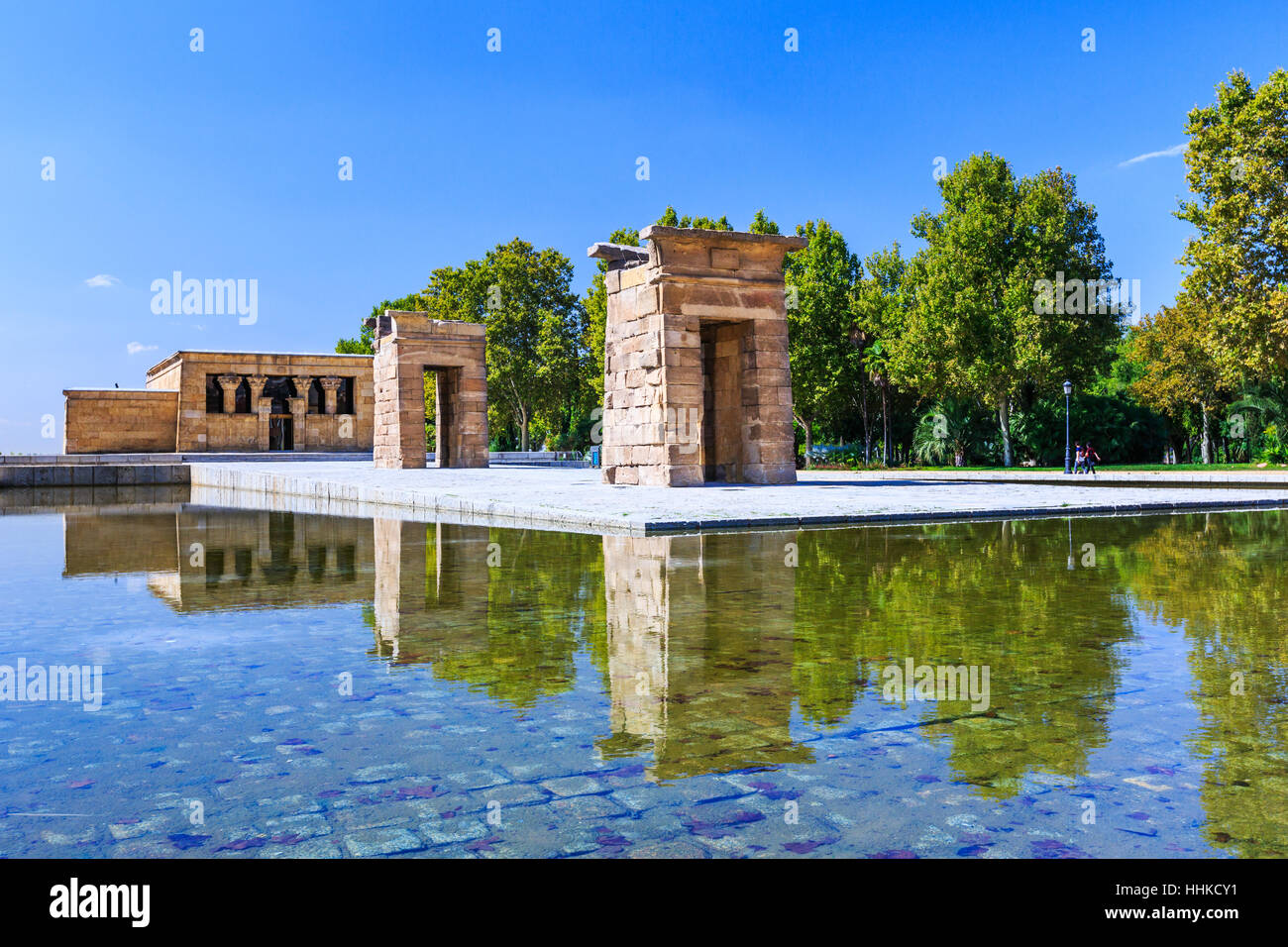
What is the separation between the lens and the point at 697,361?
62.8 feet

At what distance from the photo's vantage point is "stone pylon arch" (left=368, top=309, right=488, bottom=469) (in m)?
30.8

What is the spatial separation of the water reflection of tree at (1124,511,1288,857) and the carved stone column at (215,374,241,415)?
147 ft

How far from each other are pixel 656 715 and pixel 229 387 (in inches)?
1888

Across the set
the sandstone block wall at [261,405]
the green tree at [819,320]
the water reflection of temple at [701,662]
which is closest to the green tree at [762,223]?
the green tree at [819,320]

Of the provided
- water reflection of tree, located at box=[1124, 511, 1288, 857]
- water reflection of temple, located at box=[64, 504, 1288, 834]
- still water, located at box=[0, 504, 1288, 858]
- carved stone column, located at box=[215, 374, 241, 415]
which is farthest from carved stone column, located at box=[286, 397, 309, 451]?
water reflection of tree, located at box=[1124, 511, 1288, 857]

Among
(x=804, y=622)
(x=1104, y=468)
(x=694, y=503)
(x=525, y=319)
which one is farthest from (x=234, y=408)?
(x=804, y=622)

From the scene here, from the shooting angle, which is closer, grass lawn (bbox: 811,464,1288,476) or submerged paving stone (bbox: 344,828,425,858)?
submerged paving stone (bbox: 344,828,425,858)

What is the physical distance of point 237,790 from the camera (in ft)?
9.96

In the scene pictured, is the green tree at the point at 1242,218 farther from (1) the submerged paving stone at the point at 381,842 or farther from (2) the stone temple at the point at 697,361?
(1) the submerged paving stone at the point at 381,842

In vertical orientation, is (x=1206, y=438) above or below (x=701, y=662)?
above

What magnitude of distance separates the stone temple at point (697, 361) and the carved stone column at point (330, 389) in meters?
32.2

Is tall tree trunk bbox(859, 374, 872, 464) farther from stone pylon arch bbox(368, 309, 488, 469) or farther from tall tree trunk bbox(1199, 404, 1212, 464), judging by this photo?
stone pylon arch bbox(368, 309, 488, 469)

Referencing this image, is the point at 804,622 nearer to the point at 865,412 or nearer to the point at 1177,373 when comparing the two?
the point at 865,412

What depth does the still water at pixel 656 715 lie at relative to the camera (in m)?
2.71
